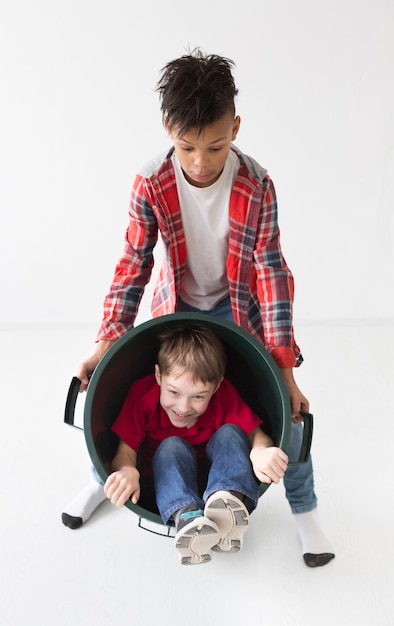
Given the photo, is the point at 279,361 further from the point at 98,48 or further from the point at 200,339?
the point at 98,48

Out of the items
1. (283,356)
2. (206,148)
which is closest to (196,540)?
(283,356)

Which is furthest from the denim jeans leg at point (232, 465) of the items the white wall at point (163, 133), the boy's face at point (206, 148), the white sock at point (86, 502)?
the white wall at point (163, 133)

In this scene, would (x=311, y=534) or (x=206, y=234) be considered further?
(x=311, y=534)

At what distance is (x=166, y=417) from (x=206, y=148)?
0.58 meters

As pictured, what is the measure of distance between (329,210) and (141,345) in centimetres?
130

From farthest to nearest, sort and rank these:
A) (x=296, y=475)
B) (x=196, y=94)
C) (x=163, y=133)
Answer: (x=163, y=133) < (x=296, y=475) < (x=196, y=94)

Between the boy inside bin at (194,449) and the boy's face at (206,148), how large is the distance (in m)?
0.33

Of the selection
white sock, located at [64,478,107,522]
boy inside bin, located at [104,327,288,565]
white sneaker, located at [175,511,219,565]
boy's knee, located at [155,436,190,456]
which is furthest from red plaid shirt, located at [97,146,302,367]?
white sock, located at [64,478,107,522]

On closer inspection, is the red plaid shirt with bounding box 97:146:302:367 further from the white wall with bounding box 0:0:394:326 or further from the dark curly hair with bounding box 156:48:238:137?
the white wall with bounding box 0:0:394:326

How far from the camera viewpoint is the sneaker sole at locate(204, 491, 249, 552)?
4.18 feet

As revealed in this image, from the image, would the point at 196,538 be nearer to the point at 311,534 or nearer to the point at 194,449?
the point at 194,449

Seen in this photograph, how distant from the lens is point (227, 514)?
1.28m

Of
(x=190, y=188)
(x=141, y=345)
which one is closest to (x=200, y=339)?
(x=141, y=345)

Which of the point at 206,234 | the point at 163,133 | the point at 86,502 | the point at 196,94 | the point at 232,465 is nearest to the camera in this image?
the point at 196,94
